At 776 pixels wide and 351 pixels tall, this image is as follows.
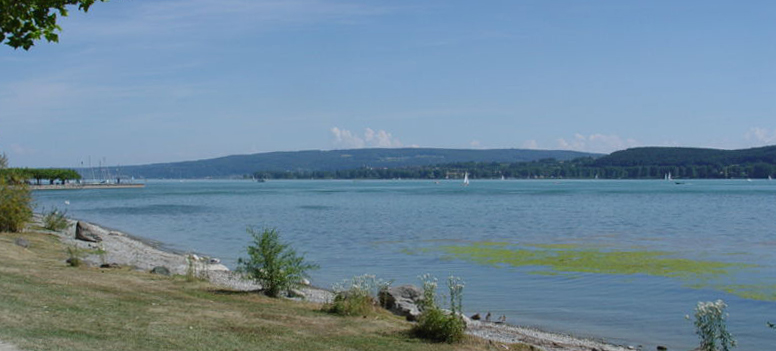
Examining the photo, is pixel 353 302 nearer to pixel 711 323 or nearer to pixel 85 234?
pixel 711 323

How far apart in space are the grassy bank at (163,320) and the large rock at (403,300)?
608 mm

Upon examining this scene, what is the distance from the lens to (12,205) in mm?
29781

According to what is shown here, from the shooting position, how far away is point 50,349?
390 inches

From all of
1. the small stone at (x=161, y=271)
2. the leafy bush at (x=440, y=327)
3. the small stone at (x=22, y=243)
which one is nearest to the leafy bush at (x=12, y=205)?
the small stone at (x=22, y=243)

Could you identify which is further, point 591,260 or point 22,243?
point 591,260

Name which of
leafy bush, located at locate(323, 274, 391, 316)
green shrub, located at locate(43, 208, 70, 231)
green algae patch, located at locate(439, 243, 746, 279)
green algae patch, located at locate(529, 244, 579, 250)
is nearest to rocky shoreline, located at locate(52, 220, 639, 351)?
green shrub, located at locate(43, 208, 70, 231)

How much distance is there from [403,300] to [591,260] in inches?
591

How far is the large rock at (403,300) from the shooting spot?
16625mm

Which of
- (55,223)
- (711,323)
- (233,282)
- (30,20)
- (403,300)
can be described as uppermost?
(30,20)

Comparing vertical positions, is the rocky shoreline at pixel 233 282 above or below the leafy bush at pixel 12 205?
below

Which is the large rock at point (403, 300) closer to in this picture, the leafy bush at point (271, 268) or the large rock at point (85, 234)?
the leafy bush at point (271, 268)

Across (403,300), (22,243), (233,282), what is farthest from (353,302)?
(22,243)

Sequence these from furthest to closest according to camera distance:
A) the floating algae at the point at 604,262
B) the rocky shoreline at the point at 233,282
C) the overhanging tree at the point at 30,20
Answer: the floating algae at the point at 604,262 → the rocky shoreline at the point at 233,282 → the overhanging tree at the point at 30,20

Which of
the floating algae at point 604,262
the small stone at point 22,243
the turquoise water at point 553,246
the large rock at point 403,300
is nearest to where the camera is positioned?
the large rock at point 403,300
